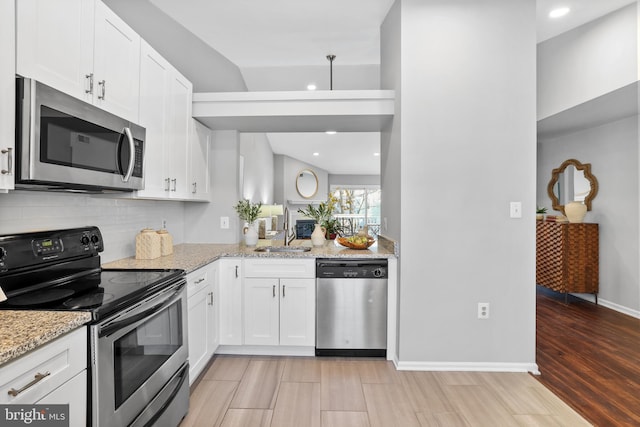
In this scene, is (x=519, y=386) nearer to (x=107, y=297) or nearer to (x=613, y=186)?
(x=107, y=297)

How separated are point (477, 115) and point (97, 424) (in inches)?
107

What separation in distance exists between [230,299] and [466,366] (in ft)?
6.07

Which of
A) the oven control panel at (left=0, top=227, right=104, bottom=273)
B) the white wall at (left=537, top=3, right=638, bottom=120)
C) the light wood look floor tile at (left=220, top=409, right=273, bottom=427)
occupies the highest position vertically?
the white wall at (left=537, top=3, right=638, bottom=120)

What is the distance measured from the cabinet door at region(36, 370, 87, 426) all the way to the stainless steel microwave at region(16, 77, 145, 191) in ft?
2.39

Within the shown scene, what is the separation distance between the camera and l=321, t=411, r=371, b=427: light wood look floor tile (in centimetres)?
197

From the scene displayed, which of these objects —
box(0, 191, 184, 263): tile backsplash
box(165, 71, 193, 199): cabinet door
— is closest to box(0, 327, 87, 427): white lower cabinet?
box(0, 191, 184, 263): tile backsplash

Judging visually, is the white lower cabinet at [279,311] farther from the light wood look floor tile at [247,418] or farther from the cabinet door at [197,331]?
the light wood look floor tile at [247,418]

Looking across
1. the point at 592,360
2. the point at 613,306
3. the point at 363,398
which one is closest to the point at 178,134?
the point at 363,398

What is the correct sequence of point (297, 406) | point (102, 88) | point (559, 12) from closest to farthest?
1. point (102, 88)
2. point (297, 406)
3. point (559, 12)

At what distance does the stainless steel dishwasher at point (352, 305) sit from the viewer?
277cm

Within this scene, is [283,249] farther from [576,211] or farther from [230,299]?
[576,211]

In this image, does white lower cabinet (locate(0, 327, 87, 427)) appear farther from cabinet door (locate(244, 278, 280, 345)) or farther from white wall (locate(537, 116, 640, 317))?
white wall (locate(537, 116, 640, 317))

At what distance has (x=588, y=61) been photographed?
11.3 feet

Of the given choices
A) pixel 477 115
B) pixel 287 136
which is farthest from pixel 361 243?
pixel 287 136
